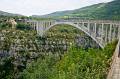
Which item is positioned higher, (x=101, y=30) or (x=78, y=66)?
(x=101, y=30)

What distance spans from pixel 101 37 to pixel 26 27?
42749 millimetres

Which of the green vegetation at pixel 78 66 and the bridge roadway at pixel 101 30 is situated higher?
the bridge roadway at pixel 101 30

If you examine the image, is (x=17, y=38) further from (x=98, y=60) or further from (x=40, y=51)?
(x=98, y=60)

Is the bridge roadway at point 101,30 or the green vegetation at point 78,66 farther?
the bridge roadway at point 101,30

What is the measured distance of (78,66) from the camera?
38.9 meters

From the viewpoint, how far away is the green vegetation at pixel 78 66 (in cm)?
3338

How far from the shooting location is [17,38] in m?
76.2

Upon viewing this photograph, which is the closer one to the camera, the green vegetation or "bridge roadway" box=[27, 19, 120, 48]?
the green vegetation

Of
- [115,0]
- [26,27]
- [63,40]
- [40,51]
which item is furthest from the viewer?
[115,0]

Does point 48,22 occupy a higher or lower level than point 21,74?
higher

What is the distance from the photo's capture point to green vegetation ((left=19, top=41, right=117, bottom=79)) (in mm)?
33384

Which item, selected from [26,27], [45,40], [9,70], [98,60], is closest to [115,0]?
[26,27]

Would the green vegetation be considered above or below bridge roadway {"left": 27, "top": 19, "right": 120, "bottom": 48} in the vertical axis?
below

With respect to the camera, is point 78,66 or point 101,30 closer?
point 78,66
